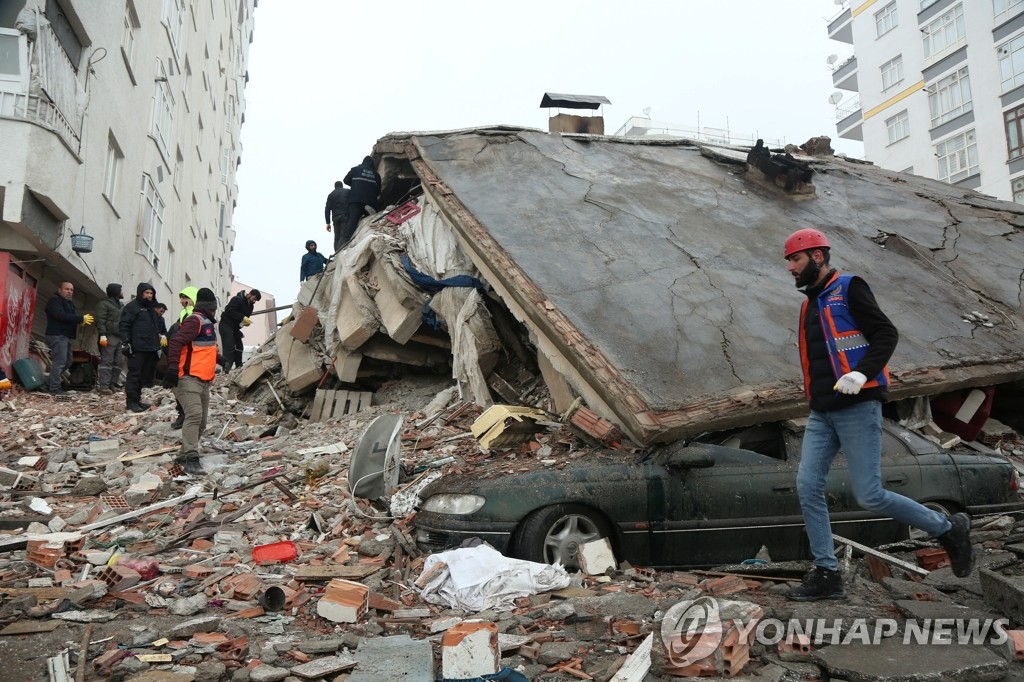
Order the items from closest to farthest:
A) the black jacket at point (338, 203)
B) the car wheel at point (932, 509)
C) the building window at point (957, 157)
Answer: the car wheel at point (932, 509), the black jacket at point (338, 203), the building window at point (957, 157)

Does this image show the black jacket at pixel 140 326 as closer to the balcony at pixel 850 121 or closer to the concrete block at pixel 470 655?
the concrete block at pixel 470 655

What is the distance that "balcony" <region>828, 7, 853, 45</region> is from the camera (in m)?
33.2

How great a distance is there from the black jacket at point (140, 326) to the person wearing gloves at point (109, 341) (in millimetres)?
594

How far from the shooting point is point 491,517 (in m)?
4.24

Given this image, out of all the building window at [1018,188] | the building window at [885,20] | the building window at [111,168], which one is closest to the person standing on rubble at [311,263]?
the building window at [111,168]

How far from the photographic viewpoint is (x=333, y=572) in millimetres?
4281

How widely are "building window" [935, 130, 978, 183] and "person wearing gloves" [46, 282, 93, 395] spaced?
94.0 feet

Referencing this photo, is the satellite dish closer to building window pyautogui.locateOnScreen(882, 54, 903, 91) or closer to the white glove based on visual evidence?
the white glove

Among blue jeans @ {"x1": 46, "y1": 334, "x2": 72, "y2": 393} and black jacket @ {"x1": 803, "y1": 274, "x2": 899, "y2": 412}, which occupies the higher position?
blue jeans @ {"x1": 46, "y1": 334, "x2": 72, "y2": 393}

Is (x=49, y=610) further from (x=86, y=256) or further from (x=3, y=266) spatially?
(x=86, y=256)

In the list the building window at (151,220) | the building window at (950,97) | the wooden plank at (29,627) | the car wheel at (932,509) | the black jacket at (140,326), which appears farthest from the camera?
the building window at (950,97)

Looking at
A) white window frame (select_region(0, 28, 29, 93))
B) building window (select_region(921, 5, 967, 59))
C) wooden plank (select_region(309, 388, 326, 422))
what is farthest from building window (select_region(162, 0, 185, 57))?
building window (select_region(921, 5, 967, 59))

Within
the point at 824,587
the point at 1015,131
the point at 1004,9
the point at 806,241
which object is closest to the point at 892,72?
the point at 1004,9

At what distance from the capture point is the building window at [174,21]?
18.1m
